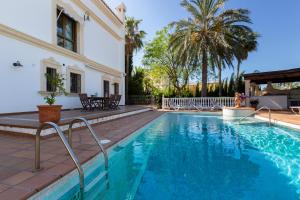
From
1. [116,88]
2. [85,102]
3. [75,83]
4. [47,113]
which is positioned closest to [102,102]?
[85,102]

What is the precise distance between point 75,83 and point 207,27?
39.9 feet

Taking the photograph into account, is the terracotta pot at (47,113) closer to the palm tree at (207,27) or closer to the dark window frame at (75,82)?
the dark window frame at (75,82)

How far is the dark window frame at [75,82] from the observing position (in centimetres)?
1330

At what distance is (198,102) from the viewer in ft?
64.4

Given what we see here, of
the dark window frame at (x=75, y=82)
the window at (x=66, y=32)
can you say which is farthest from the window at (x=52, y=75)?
the window at (x=66, y=32)

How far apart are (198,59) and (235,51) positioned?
10.4 ft

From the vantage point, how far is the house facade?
891 centimetres

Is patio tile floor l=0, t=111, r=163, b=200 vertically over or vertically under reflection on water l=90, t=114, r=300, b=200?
over

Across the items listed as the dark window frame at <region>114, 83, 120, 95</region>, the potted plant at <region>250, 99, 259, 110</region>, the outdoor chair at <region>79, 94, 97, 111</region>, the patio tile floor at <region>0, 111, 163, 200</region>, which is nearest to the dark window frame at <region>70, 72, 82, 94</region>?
Result: the outdoor chair at <region>79, 94, 97, 111</region>

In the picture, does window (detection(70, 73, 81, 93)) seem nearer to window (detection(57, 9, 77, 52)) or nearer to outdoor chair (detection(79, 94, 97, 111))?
window (detection(57, 9, 77, 52))

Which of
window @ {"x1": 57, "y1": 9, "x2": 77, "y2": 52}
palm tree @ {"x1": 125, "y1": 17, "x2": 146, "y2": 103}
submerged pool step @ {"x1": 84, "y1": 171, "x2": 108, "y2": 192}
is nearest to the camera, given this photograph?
submerged pool step @ {"x1": 84, "y1": 171, "x2": 108, "y2": 192}

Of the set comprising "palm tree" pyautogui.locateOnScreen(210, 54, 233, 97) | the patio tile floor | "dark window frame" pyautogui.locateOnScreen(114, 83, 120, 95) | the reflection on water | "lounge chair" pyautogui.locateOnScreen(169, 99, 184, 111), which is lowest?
the reflection on water

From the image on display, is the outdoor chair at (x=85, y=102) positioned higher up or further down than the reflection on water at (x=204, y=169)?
higher up

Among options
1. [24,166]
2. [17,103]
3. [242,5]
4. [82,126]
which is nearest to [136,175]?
[24,166]
